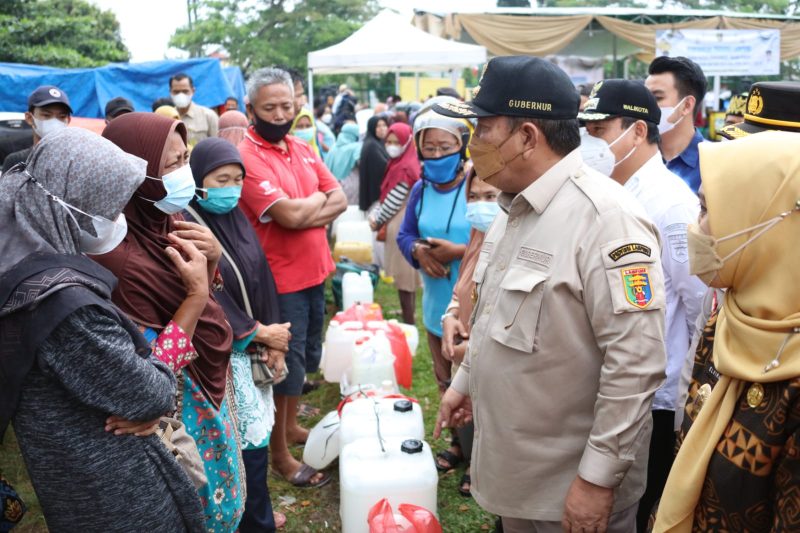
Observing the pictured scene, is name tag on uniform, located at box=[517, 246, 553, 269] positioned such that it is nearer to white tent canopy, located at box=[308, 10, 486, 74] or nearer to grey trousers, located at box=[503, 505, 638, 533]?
grey trousers, located at box=[503, 505, 638, 533]

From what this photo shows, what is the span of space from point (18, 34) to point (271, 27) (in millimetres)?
15407

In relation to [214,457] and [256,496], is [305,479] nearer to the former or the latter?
[256,496]

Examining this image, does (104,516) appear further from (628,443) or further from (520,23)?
(520,23)

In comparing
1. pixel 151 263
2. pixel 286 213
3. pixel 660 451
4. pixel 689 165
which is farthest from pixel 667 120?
pixel 151 263

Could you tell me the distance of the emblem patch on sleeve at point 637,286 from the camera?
179 cm

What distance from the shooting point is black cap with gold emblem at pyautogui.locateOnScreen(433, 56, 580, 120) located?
1967 millimetres

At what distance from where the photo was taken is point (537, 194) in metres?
1.99

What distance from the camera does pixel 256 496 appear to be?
3.02m

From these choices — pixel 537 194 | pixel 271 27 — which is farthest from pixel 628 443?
pixel 271 27

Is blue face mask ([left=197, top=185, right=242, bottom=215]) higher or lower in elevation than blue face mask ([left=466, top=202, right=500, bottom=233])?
higher

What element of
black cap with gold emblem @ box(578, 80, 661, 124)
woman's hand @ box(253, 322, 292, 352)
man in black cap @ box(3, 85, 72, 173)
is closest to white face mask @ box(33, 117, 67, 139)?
man in black cap @ box(3, 85, 72, 173)

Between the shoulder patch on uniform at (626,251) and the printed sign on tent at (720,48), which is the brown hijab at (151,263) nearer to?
the shoulder patch on uniform at (626,251)

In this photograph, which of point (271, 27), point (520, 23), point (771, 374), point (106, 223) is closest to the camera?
point (771, 374)

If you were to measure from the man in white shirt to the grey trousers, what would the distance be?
45 cm
